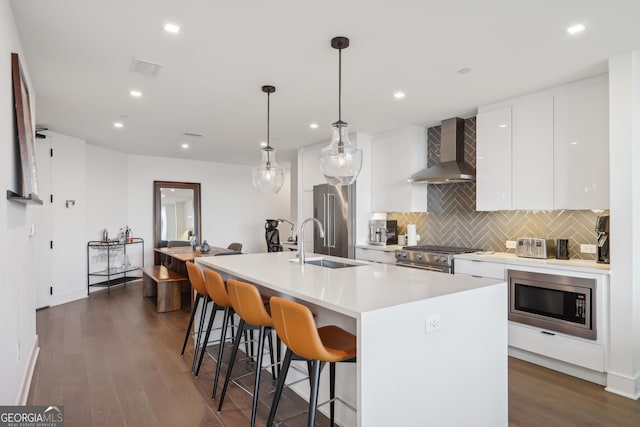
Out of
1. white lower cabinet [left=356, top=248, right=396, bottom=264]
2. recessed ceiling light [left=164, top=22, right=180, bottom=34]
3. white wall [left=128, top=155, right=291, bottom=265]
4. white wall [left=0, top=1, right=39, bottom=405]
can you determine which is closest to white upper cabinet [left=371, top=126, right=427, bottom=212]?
white lower cabinet [left=356, top=248, right=396, bottom=264]

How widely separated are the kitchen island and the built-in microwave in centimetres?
144

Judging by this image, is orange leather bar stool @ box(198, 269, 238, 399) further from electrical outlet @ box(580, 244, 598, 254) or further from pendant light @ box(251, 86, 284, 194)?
electrical outlet @ box(580, 244, 598, 254)

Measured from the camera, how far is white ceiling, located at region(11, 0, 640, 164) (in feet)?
7.48

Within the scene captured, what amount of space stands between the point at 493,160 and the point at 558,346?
201 centimetres

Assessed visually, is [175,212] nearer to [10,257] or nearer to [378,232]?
[378,232]

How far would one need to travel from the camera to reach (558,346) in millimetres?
3199

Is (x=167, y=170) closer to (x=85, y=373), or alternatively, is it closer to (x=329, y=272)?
(x=85, y=373)

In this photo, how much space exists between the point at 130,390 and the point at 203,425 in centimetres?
86

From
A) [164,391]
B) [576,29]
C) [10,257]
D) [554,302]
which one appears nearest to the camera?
[10,257]

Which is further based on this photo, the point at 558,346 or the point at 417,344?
the point at 558,346

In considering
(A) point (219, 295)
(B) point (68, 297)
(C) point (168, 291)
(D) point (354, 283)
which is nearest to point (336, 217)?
(C) point (168, 291)

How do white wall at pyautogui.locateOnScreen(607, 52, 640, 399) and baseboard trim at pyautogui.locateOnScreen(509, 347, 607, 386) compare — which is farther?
baseboard trim at pyautogui.locateOnScreen(509, 347, 607, 386)

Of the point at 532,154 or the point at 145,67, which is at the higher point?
the point at 145,67

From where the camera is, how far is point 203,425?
2.32m
